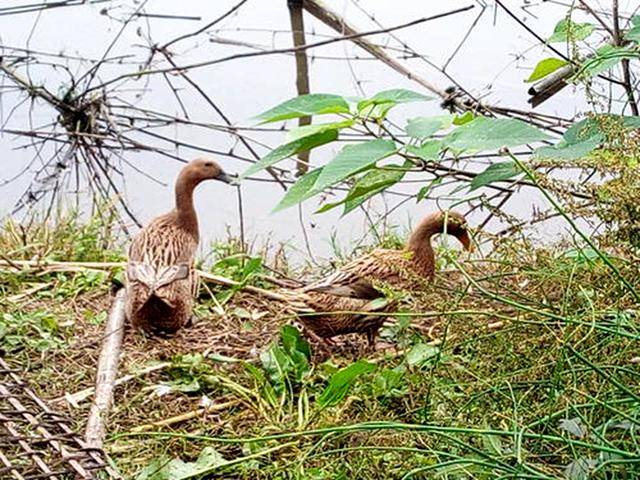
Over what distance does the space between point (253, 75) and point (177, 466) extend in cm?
110

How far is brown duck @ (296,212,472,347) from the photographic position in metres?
1.36

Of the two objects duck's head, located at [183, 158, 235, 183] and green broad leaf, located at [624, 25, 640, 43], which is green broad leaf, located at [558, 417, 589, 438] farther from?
duck's head, located at [183, 158, 235, 183]

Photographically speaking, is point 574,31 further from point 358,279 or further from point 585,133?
point 358,279

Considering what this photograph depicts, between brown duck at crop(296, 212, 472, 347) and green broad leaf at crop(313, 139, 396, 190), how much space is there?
1.92ft

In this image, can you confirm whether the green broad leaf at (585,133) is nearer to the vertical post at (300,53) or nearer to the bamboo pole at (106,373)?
the bamboo pole at (106,373)

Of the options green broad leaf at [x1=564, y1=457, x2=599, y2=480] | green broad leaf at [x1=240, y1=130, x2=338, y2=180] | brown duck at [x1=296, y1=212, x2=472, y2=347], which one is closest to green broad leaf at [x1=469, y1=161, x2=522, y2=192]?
green broad leaf at [x1=240, y1=130, x2=338, y2=180]

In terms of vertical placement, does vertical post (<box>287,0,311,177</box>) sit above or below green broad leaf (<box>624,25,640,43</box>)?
above

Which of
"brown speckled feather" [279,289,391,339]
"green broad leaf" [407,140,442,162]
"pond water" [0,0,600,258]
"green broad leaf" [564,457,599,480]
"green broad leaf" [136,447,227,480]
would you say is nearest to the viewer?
"green broad leaf" [564,457,599,480]

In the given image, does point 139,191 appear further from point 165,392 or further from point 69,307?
point 165,392

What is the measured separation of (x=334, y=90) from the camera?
1.87 m

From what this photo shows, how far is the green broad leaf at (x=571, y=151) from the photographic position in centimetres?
74

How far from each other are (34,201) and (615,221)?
1.64 m

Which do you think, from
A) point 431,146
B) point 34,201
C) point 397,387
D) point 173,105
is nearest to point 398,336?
point 397,387

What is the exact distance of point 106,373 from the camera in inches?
51.5
